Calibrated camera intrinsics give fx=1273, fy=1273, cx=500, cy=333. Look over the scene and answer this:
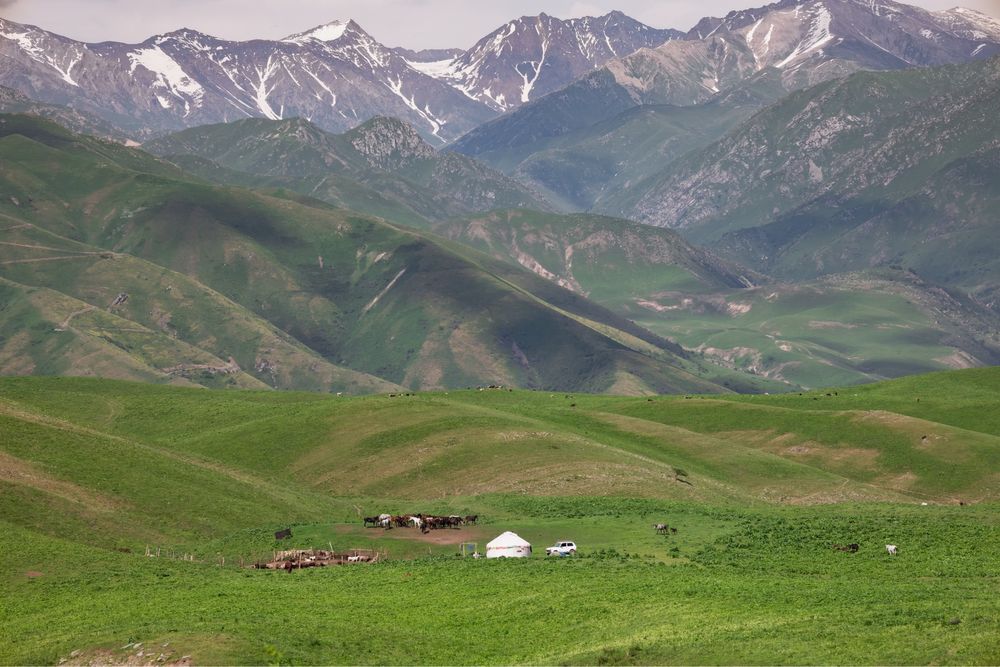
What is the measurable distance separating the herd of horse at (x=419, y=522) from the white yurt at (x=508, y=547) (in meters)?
12.1

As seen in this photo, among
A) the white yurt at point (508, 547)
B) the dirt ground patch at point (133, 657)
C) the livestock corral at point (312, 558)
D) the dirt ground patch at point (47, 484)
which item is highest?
the dirt ground patch at point (47, 484)

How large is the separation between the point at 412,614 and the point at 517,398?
12713 centimetres

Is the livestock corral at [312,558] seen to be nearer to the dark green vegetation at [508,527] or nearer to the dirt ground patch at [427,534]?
the dark green vegetation at [508,527]

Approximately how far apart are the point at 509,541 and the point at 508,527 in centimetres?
1303

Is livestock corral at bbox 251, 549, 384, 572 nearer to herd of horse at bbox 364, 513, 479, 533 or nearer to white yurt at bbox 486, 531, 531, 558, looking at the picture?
herd of horse at bbox 364, 513, 479, 533

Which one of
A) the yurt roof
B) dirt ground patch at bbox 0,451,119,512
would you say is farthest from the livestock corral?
dirt ground patch at bbox 0,451,119,512

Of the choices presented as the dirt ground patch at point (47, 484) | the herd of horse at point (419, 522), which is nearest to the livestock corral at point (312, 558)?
the herd of horse at point (419, 522)

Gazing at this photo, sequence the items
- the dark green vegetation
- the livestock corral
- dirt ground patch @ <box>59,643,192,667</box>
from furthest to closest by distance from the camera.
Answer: the livestock corral
the dark green vegetation
dirt ground patch @ <box>59,643,192,667</box>

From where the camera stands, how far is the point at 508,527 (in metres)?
109

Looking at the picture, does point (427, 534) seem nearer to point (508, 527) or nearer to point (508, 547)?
point (508, 527)

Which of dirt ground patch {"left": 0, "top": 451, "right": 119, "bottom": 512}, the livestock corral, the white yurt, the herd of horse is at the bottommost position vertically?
the livestock corral

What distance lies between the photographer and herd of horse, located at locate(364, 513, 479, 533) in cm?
10825

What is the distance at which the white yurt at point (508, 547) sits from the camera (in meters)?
95.3

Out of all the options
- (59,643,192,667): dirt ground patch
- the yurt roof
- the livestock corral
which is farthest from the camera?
the yurt roof
